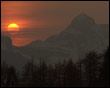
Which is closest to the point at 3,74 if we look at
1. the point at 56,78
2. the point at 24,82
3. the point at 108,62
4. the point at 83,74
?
the point at 24,82

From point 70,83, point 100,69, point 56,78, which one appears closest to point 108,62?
point 100,69

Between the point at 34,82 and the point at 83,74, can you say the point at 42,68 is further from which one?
the point at 83,74

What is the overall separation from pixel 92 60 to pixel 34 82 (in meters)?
11.4

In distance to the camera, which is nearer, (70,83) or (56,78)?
(70,83)

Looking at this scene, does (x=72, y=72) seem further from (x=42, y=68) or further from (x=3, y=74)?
(x=3, y=74)

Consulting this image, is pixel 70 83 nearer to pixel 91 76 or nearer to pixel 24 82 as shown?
pixel 91 76

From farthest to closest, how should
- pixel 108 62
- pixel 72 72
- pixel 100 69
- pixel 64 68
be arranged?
1. pixel 64 68
2. pixel 72 72
3. pixel 100 69
4. pixel 108 62

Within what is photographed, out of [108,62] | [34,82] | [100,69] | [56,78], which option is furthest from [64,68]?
[108,62]

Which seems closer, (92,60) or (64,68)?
(92,60)

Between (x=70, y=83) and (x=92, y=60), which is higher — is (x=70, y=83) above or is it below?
below

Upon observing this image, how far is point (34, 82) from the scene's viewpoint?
208 feet

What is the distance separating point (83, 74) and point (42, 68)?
7782 mm

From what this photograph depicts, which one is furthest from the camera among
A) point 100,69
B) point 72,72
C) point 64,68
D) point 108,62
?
point 64,68

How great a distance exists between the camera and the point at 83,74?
65.0 metres
